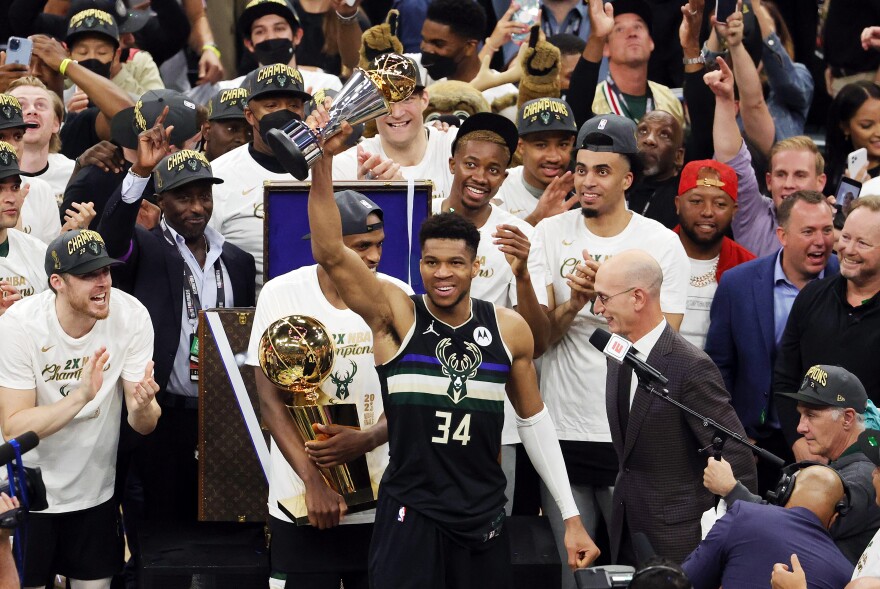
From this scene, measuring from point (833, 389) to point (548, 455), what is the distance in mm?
1424

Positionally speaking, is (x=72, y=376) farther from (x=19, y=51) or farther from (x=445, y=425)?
(x=19, y=51)

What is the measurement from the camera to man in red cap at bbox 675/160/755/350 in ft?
24.0

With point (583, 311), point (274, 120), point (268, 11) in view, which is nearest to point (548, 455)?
point (583, 311)

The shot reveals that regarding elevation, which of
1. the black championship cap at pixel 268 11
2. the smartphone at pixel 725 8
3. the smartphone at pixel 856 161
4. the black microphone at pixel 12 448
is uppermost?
the black championship cap at pixel 268 11

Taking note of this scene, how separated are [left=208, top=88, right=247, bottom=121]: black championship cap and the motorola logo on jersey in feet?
10.6

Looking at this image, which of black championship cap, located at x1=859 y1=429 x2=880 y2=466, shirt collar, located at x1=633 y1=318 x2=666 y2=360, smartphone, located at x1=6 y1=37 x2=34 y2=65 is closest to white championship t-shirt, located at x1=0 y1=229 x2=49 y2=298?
smartphone, located at x1=6 y1=37 x2=34 y2=65

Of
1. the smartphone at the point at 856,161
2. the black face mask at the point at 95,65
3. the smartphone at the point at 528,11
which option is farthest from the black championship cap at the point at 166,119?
the smartphone at the point at 856,161

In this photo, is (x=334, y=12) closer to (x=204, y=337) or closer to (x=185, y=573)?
(x=204, y=337)

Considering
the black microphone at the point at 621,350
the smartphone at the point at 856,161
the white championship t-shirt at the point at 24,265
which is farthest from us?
the smartphone at the point at 856,161

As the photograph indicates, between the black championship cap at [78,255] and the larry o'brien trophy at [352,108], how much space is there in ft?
5.73

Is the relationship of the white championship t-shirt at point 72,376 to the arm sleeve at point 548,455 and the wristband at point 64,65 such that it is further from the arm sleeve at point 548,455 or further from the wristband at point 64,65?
the wristband at point 64,65

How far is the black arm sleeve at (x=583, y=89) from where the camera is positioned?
814cm

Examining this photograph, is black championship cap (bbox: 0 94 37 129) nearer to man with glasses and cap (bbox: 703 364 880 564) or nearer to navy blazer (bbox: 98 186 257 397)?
navy blazer (bbox: 98 186 257 397)

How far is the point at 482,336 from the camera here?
17.4 ft
